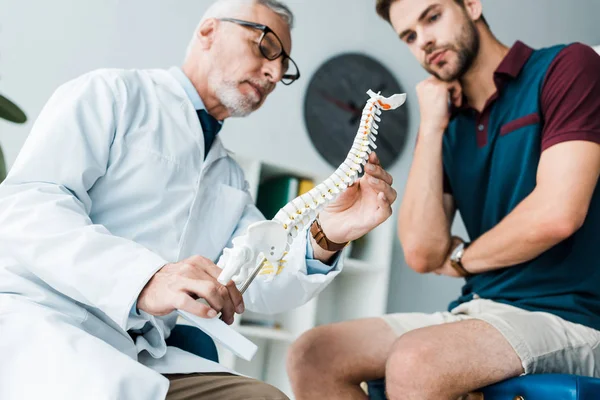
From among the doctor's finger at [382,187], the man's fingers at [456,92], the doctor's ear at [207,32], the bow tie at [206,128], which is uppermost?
the doctor's ear at [207,32]

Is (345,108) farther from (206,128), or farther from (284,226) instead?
(284,226)

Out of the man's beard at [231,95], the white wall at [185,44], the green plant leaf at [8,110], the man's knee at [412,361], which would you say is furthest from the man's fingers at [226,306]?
the white wall at [185,44]

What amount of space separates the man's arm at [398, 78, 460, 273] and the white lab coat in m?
0.43

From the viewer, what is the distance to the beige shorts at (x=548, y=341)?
1322 millimetres

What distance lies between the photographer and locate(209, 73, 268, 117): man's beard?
1648 mm

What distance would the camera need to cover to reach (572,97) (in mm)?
1578

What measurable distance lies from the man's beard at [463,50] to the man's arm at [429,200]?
3cm

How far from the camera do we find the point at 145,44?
2.71m

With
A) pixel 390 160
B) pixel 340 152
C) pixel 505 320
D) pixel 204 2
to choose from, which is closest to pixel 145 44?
pixel 204 2

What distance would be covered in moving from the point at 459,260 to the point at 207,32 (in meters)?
0.93

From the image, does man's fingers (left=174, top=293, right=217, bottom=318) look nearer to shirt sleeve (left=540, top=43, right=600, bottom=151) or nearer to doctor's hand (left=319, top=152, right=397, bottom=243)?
doctor's hand (left=319, top=152, right=397, bottom=243)

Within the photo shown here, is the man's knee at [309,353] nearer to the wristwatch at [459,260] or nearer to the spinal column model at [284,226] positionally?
the wristwatch at [459,260]

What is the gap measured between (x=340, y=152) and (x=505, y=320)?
6.11 ft

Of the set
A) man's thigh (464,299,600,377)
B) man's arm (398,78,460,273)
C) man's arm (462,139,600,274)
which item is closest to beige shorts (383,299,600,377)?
man's thigh (464,299,600,377)
